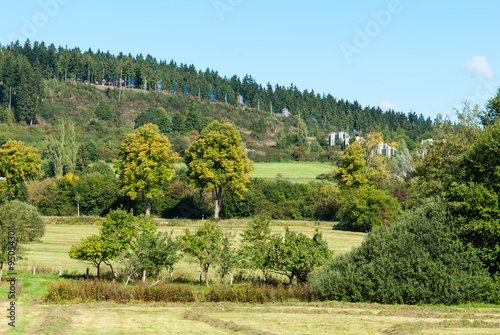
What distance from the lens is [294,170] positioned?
111 metres

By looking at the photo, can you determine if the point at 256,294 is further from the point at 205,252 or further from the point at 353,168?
the point at 353,168

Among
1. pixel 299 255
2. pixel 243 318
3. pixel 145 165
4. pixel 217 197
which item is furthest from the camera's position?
pixel 217 197

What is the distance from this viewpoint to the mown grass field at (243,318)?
2009 centimetres

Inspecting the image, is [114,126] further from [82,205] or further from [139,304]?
[139,304]

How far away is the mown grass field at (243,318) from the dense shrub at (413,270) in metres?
1.52

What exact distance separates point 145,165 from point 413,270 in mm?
48413

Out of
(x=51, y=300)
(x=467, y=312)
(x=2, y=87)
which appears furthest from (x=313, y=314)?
(x=2, y=87)

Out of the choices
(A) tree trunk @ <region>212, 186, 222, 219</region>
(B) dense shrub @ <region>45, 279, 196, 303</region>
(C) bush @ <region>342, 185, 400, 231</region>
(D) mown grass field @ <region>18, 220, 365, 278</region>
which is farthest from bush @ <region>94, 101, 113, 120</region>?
(B) dense shrub @ <region>45, 279, 196, 303</region>

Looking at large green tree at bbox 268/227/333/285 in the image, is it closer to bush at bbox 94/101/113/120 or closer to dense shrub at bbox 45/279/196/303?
dense shrub at bbox 45/279/196/303

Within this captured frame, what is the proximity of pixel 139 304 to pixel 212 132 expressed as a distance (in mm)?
46720

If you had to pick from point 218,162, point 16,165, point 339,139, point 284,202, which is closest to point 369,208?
point 284,202

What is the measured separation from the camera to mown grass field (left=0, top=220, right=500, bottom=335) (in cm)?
2009

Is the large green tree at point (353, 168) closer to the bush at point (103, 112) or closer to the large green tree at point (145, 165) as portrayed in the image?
the large green tree at point (145, 165)

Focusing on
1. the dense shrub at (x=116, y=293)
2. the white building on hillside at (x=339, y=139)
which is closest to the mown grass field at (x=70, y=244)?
the dense shrub at (x=116, y=293)
